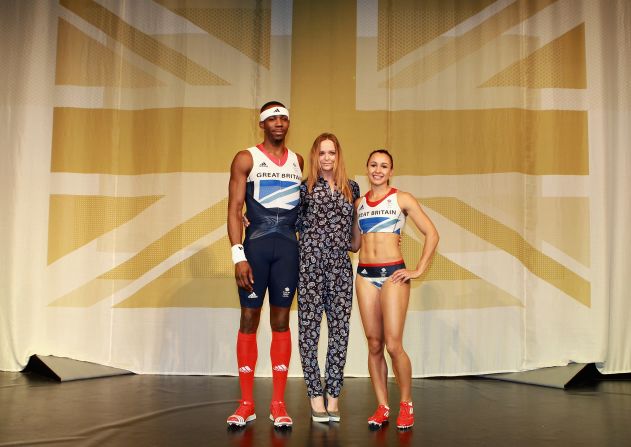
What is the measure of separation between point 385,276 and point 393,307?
15 centimetres

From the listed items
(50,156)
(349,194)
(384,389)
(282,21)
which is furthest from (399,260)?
(50,156)

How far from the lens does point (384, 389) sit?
11.3 ft

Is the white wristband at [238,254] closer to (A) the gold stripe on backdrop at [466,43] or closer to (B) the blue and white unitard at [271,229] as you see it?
(B) the blue and white unitard at [271,229]

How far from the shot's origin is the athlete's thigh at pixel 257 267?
334 cm

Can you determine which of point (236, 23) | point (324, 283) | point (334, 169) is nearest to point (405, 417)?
point (324, 283)

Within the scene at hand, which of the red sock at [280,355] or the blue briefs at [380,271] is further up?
the blue briefs at [380,271]

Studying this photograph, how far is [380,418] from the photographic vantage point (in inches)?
132

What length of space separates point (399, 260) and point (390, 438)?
821mm

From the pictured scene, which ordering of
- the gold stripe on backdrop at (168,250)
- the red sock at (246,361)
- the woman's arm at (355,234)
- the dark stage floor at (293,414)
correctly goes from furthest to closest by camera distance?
the gold stripe on backdrop at (168,250) → the woman's arm at (355,234) → the red sock at (246,361) → the dark stage floor at (293,414)

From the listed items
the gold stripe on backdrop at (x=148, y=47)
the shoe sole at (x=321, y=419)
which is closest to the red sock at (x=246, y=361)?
the shoe sole at (x=321, y=419)

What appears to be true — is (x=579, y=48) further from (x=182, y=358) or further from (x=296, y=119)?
(x=182, y=358)

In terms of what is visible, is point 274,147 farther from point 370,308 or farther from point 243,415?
point 243,415

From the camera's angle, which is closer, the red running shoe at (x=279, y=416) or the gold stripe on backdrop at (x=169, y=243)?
the red running shoe at (x=279, y=416)

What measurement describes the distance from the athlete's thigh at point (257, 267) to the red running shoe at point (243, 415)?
49 centimetres
